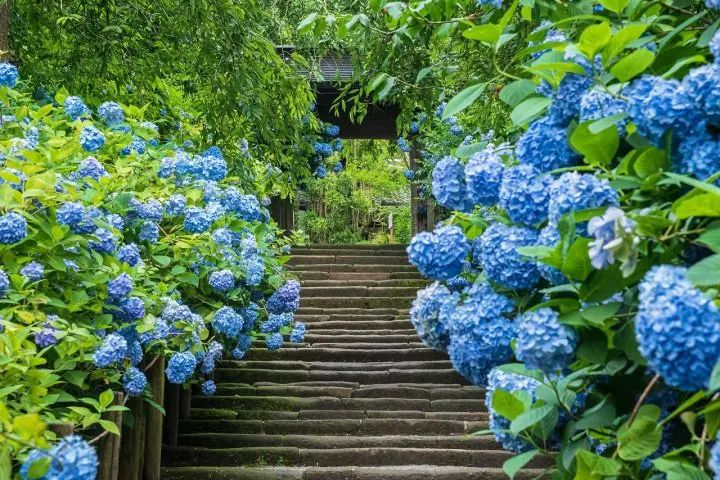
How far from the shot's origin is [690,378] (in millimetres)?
1069

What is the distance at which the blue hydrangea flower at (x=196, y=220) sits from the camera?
4102mm

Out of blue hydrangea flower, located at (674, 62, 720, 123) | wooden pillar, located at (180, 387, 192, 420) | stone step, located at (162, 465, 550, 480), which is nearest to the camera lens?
blue hydrangea flower, located at (674, 62, 720, 123)

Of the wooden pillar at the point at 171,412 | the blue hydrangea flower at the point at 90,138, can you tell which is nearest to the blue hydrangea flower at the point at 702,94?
the blue hydrangea flower at the point at 90,138

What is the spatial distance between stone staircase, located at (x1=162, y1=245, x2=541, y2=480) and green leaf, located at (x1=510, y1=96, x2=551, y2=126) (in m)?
3.24

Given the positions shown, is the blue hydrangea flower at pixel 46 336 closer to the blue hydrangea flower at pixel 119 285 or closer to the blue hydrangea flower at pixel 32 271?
the blue hydrangea flower at pixel 32 271

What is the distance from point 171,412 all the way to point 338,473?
1.06 meters

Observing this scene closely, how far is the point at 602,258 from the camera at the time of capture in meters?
1.19

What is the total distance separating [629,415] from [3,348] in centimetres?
147

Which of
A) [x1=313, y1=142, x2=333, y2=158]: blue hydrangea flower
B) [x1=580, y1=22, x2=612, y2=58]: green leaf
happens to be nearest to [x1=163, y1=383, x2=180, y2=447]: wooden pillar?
[x1=580, y1=22, x2=612, y2=58]: green leaf

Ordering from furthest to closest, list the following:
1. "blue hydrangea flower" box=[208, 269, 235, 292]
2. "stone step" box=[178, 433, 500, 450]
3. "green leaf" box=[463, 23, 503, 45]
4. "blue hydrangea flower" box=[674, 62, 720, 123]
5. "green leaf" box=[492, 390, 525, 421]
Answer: "stone step" box=[178, 433, 500, 450], "blue hydrangea flower" box=[208, 269, 235, 292], "green leaf" box=[463, 23, 503, 45], "green leaf" box=[492, 390, 525, 421], "blue hydrangea flower" box=[674, 62, 720, 123]

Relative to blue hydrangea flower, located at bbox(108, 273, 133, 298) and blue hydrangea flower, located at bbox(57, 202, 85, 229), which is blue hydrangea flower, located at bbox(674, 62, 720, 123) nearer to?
blue hydrangea flower, located at bbox(57, 202, 85, 229)

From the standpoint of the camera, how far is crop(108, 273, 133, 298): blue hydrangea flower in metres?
3.17

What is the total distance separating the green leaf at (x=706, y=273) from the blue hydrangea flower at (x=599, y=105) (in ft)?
1.35

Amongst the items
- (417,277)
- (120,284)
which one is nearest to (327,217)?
(417,277)
